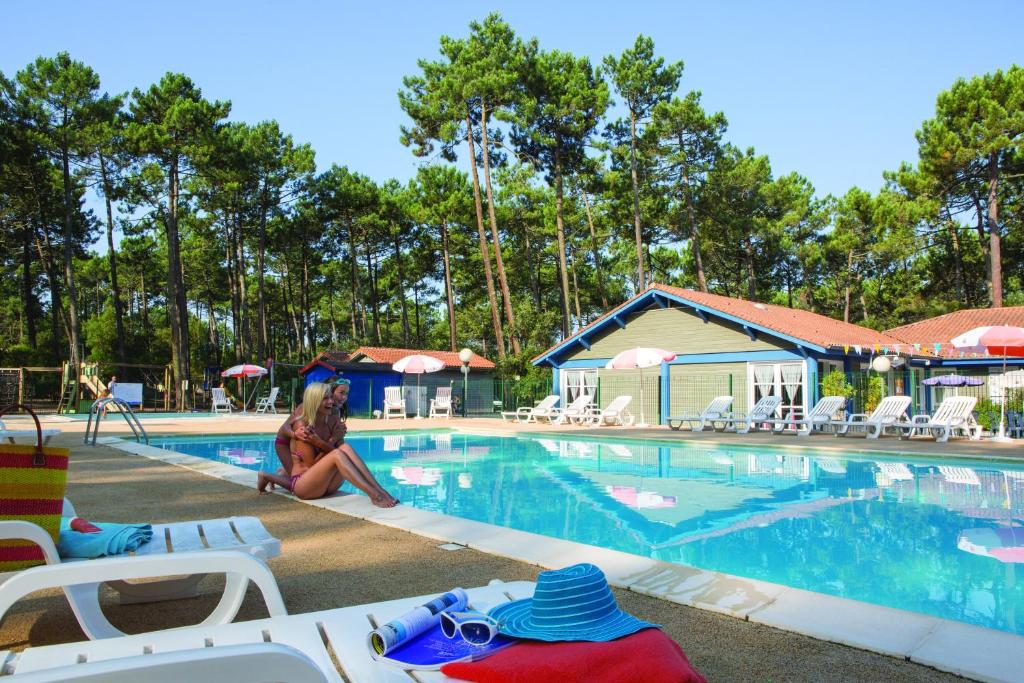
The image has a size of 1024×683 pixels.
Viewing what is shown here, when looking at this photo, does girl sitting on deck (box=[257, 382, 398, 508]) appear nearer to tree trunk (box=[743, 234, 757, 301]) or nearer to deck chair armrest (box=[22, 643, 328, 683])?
deck chair armrest (box=[22, 643, 328, 683])

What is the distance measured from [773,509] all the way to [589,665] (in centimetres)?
612

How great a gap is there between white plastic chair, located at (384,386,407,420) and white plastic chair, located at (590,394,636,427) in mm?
7114

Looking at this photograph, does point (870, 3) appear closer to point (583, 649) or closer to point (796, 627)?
point (796, 627)

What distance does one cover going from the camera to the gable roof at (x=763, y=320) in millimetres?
19047

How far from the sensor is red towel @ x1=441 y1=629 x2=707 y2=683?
68.6 inches

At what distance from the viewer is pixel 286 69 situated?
1404 cm

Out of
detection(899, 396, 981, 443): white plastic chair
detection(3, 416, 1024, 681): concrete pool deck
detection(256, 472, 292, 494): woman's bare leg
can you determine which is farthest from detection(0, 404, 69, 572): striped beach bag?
detection(899, 396, 981, 443): white plastic chair

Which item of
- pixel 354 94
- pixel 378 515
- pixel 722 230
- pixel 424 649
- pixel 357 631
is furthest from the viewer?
pixel 722 230

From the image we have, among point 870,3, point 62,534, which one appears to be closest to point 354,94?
point 870,3

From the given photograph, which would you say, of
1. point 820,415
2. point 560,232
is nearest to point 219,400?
point 560,232

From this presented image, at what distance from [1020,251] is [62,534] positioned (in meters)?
37.5

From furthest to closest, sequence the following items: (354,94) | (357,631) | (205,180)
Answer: (205,180), (354,94), (357,631)

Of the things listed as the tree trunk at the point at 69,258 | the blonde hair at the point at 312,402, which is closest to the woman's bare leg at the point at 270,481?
the blonde hair at the point at 312,402

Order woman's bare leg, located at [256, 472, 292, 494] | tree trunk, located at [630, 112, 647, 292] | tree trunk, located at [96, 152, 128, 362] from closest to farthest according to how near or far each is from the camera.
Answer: woman's bare leg, located at [256, 472, 292, 494], tree trunk, located at [630, 112, 647, 292], tree trunk, located at [96, 152, 128, 362]
